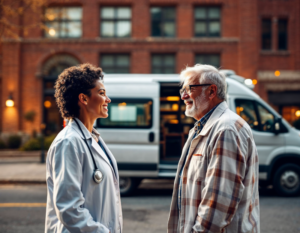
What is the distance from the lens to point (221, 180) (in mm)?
2121

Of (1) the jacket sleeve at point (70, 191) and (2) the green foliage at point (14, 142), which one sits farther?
(2) the green foliage at point (14, 142)

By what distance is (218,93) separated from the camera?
2480 millimetres

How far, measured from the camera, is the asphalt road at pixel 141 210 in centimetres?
564

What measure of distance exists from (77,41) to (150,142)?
1433cm

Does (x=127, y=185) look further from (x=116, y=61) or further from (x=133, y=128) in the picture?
(x=116, y=61)

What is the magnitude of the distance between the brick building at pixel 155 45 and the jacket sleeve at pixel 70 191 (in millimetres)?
18856

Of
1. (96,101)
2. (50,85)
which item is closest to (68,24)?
(50,85)

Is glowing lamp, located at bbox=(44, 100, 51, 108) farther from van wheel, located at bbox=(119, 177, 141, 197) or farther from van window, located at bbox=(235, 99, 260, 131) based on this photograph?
van window, located at bbox=(235, 99, 260, 131)

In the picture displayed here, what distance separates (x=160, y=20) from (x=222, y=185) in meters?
19.9

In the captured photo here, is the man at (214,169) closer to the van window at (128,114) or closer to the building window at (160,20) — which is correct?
the van window at (128,114)

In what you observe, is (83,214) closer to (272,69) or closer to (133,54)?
(133,54)

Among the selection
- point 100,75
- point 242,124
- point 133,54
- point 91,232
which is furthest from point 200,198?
point 133,54

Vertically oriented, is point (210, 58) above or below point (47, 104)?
above

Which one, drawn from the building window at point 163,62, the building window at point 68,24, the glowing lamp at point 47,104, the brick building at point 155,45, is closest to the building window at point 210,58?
the brick building at point 155,45
